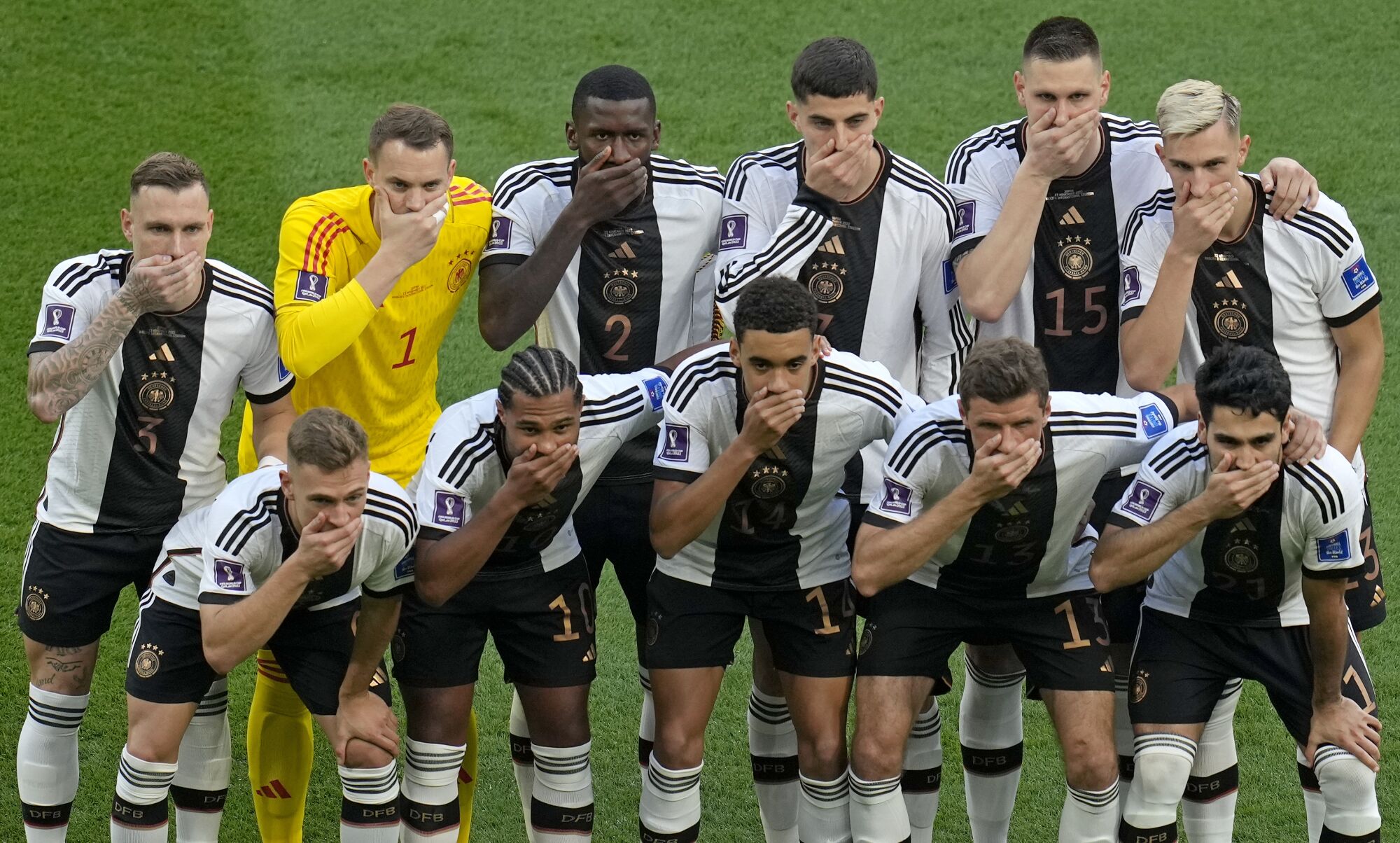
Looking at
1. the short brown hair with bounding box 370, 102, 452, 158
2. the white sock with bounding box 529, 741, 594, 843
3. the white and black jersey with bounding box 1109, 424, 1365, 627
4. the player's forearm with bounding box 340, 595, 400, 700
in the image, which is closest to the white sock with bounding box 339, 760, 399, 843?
the player's forearm with bounding box 340, 595, 400, 700

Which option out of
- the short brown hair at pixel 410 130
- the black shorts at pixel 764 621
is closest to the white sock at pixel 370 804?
the black shorts at pixel 764 621

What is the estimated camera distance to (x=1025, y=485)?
486 cm

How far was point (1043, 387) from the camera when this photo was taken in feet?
15.3

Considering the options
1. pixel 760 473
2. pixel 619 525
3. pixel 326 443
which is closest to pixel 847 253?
pixel 760 473

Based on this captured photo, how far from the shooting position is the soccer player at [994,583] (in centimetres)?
484

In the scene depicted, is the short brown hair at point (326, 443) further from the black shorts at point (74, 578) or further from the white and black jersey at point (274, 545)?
the black shorts at point (74, 578)

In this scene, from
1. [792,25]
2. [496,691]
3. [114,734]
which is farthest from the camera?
[792,25]

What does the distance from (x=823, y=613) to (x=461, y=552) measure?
3.53ft

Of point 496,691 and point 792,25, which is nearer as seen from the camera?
point 496,691

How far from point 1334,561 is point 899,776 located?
134 cm

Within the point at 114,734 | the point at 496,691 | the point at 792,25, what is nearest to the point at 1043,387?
the point at 496,691

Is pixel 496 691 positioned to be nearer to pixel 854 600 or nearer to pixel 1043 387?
pixel 854 600

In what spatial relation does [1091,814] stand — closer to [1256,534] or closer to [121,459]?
[1256,534]

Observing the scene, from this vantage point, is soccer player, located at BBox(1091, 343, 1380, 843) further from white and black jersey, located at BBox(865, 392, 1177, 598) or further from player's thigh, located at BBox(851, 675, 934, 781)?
player's thigh, located at BBox(851, 675, 934, 781)
